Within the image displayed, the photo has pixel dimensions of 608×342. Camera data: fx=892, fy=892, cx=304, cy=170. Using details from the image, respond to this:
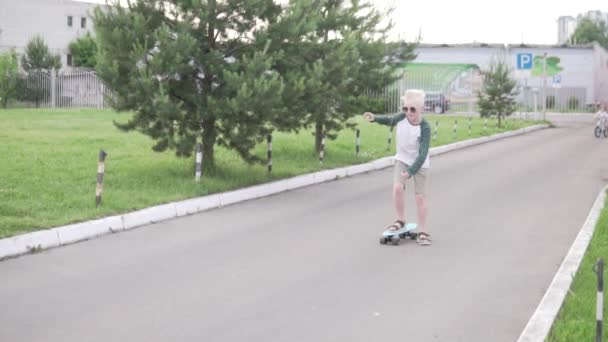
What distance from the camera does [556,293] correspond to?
7648 millimetres

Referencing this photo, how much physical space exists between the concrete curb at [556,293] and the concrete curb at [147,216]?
554 centimetres

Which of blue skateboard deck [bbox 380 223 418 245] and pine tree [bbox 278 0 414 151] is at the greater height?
pine tree [bbox 278 0 414 151]

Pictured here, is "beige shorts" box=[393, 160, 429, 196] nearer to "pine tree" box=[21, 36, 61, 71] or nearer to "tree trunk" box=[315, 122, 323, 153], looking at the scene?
"tree trunk" box=[315, 122, 323, 153]

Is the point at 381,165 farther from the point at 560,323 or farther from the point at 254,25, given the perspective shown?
the point at 560,323

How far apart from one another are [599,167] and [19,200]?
1483cm

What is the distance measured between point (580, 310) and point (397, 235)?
3665 mm

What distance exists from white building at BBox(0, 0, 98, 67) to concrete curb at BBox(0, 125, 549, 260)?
48552mm

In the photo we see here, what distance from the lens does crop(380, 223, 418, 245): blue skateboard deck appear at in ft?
34.2

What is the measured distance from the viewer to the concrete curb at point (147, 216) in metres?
9.88

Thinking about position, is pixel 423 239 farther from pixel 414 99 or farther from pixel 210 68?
pixel 210 68

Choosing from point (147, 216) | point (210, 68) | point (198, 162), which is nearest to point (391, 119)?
point (147, 216)

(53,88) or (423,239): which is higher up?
(53,88)

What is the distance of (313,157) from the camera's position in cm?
2100

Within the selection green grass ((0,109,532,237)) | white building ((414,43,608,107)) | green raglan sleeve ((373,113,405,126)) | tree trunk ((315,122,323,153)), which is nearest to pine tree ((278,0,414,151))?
tree trunk ((315,122,323,153))
